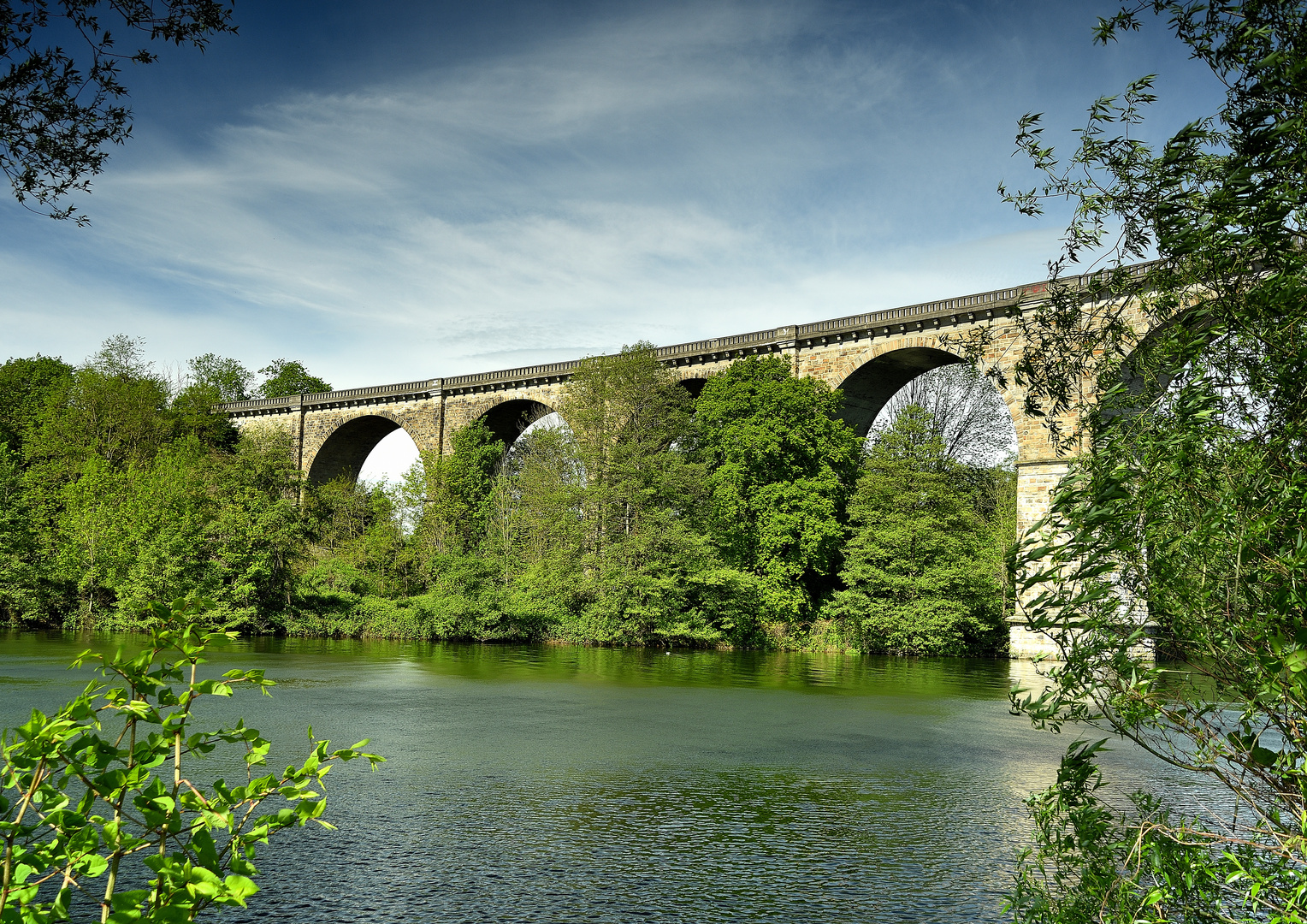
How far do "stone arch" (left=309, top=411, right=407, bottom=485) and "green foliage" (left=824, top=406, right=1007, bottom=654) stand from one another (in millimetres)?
22875

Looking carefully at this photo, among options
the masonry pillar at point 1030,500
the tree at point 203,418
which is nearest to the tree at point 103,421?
the tree at point 203,418

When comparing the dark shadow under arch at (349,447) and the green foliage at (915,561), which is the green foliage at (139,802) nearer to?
the green foliage at (915,561)

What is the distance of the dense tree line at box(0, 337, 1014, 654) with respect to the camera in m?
27.4

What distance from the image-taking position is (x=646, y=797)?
8.55 metres

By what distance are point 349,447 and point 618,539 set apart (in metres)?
21.6

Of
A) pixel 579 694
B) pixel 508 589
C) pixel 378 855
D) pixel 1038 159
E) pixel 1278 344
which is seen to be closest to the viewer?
pixel 1278 344

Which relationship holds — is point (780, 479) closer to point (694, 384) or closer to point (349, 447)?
point (694, 384)

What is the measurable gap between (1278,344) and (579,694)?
1388 centimetres

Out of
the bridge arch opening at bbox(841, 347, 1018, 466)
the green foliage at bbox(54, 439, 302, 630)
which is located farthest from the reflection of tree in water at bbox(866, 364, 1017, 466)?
the green foliage at bbox(54, 439, 302, 630)

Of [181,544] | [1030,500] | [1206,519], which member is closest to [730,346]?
[1030,500]

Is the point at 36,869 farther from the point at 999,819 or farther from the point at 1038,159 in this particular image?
the point at 999,819

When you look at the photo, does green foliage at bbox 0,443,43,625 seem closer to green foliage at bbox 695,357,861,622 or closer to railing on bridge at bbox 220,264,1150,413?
railing on bridge at bbox 220,264,1150,413

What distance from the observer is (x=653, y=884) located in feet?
20.0

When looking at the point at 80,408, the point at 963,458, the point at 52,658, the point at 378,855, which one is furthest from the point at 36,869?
the point at 80,408
